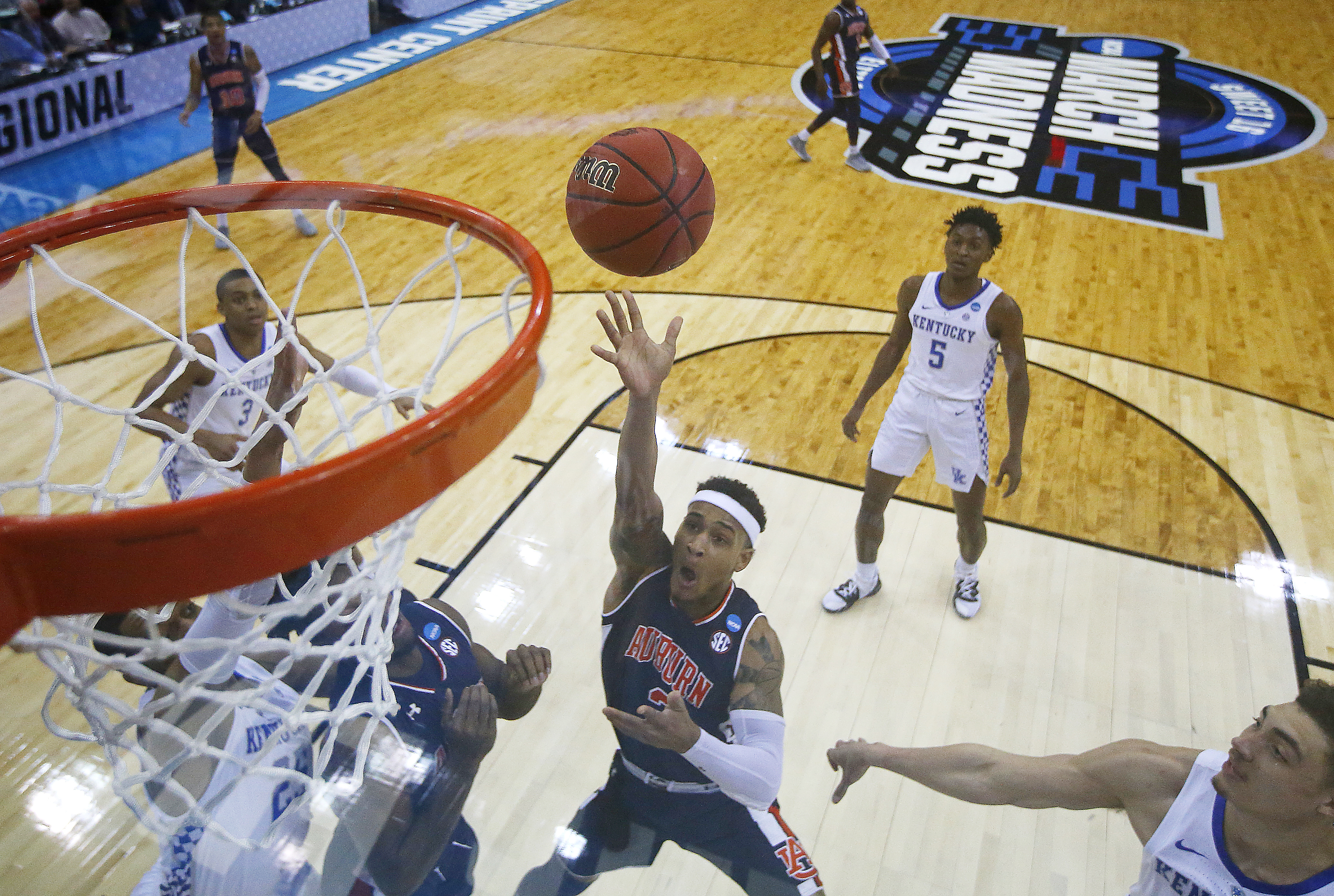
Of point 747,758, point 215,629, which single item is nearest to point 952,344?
point 747,758

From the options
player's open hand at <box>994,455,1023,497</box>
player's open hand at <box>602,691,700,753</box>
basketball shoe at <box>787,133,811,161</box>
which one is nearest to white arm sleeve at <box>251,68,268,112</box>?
basketball shoe at <box>787,133,811,161</box>

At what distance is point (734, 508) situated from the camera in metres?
3.02

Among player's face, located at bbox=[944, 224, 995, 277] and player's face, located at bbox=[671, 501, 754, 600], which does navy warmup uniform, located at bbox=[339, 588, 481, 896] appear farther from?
player's face, located at bbox=[944, 224, 995, 277]

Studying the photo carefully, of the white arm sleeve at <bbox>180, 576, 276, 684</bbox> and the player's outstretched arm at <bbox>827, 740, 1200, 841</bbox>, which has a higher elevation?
the white arm sleeve at <bbox>180, 576, 276, 684</bbox>

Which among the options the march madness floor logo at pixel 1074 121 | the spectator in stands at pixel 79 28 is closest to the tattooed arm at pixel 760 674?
the march madness floor logo at pixel 1074 121

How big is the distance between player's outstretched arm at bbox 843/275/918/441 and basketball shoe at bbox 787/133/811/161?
16.1ft

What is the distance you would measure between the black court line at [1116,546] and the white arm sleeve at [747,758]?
171cm

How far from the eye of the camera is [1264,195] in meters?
8.02

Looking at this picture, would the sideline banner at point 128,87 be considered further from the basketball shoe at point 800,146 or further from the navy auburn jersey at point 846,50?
the navy auburn jersey at point 846,50

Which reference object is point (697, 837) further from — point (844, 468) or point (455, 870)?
point (844, 468)

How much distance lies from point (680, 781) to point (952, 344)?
6.26ft

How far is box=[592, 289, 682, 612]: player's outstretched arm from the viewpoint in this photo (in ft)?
8.12

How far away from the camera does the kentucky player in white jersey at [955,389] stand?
11.5ft

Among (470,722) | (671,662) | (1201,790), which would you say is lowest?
(470,722)
